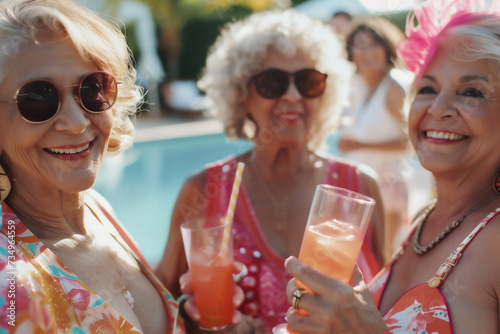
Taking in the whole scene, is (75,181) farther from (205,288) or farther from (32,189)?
(205,288)

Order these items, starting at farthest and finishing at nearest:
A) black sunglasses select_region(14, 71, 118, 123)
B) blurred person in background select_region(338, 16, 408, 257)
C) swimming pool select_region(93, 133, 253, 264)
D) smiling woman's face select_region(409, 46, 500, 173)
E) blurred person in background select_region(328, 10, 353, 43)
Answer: swimming pool select_region(93, 133, 253, 264) < blurred person in background select_region(328, 10, 353, 43) < blurred person in background select_region(338, 16, 408, 257) < smiling woman's face select_region(409, 46, 500, 173) < black sunglasses select_region(14, 71, 118, 123)

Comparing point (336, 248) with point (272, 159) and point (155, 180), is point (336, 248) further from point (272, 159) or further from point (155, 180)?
point (155, 180)

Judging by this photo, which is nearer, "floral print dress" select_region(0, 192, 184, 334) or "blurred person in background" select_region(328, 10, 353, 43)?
"floral print dress" select_region(0, 192, 184, 334)

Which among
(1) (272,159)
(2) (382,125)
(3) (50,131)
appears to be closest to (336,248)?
(3) (50,131)

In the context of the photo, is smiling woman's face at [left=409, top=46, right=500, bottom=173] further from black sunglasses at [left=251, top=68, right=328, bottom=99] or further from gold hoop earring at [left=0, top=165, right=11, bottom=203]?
gold hoop earring at [left=0, top=165, right=11, bottom=203]

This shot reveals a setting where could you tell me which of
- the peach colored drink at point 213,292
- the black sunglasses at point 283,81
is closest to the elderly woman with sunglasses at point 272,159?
the black sunglasses at point 283,81

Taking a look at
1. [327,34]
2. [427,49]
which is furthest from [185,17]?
[427,49]

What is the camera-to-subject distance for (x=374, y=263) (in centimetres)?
261

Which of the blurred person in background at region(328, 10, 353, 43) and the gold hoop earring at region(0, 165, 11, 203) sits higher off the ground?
the blurred person in background at region(328, 10, 353, 43)

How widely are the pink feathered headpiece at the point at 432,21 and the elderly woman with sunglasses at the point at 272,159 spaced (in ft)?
2.41

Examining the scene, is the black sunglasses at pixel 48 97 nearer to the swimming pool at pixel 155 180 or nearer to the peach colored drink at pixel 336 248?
the peach colored drink at pixel 336 248

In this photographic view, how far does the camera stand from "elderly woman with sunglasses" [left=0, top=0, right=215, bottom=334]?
4.75 feet

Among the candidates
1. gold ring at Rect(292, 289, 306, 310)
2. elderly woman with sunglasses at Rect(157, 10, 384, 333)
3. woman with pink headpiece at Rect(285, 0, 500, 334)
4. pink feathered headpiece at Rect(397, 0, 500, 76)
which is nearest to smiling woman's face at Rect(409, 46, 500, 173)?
woman with pink headpiece at Rect(285, 0, 500, 334)

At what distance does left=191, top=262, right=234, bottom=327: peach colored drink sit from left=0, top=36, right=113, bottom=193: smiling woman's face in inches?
23.8
